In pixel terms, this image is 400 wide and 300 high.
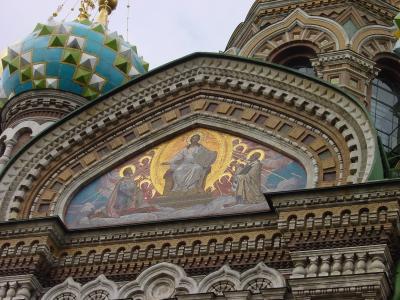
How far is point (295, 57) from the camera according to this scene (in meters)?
13.4

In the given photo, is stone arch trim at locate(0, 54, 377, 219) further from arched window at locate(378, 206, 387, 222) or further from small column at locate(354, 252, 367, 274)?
small column at locate(354, 252, 367, 274)

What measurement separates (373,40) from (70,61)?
3255mm

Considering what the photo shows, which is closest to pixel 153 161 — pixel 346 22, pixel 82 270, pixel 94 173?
pixel 94 173

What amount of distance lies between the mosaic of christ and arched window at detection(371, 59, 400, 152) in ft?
8.78

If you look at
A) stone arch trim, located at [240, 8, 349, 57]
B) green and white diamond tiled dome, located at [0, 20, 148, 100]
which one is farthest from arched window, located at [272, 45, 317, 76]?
green and white diamond tiled dome, located at [0, 20, 148, 100]

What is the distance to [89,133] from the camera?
11.0 metres

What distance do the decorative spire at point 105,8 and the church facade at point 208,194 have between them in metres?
4.51

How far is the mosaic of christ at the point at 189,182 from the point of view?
10039 mm

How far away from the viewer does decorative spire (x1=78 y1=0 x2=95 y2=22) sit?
1582 cm

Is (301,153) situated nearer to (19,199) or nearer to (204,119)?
(204,119)

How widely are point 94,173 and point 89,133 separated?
0.41 meters

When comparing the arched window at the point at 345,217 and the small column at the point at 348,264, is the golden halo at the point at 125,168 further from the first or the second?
the small column at the point at 348,264

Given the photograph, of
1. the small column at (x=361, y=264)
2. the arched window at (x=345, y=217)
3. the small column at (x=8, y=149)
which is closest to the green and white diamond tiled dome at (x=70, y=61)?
the small column at (x=8, y=149)

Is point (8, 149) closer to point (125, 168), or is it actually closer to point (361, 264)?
point (125, 168)
